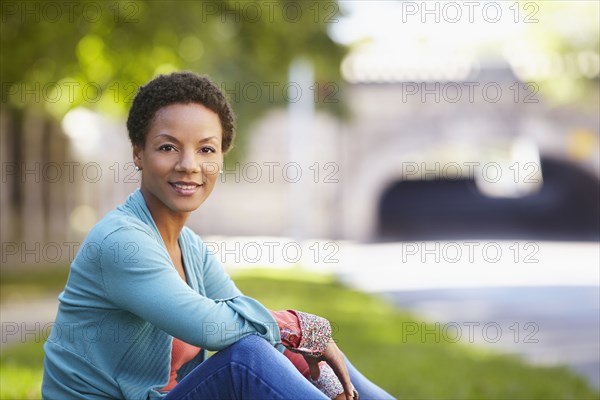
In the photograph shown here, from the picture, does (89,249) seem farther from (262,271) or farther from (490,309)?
(262,271)

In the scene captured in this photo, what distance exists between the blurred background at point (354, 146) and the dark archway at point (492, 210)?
88 millimetres

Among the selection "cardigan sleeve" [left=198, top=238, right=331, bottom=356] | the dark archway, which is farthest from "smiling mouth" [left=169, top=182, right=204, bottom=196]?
the dark archway

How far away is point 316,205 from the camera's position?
26.8 m

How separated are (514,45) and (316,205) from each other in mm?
7545

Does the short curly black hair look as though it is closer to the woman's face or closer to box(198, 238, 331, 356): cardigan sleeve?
the woman's face

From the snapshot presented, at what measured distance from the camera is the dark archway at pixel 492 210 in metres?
28.1

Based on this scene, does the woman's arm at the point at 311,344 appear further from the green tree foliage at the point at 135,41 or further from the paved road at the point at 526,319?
the green tree foliage at the point at 135,41

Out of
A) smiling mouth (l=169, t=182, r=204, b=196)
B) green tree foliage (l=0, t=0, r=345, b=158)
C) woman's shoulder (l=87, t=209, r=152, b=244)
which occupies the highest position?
green tree foliage (l=0, t=0, r=345, b=158)

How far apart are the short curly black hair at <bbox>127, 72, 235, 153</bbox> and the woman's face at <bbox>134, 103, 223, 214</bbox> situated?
21 mm

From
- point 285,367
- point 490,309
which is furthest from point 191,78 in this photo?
point 490,309

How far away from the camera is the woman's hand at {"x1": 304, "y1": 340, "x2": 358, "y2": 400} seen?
9.03ft

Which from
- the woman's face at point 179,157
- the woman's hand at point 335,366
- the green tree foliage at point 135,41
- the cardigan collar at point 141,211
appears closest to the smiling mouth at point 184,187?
the woman's face at point 179,157

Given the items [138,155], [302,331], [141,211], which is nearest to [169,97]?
[138,155]

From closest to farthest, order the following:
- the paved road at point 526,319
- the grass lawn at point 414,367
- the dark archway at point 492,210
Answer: the grass lawn at point 414,367
the paved road at point 526,319
the dark archway at point 492,210
